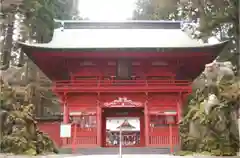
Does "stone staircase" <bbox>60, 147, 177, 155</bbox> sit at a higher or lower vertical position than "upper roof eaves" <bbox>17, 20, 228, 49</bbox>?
lower

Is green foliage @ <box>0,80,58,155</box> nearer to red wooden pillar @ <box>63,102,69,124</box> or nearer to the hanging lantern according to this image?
red wooden pillar @ <box>63,102,69,124</box>

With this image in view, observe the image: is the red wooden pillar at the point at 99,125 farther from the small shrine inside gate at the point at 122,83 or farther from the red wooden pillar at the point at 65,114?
the red wooden pillar at the point at 65,114

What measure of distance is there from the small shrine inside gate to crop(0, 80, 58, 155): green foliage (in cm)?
321

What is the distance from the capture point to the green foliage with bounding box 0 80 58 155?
39.5 feet

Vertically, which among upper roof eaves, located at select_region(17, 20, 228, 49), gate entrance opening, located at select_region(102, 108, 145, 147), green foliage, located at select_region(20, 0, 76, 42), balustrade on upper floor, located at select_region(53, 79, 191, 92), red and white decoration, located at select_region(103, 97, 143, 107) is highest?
green foliage, located at select_region(20, 0, 76, 42)

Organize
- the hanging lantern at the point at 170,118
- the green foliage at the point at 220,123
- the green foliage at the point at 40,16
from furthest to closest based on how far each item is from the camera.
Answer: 1. the green foliage at the point at 40,16
2. the hanging lantern at the point at 170,118
3. the green foliage at the point at 220,123

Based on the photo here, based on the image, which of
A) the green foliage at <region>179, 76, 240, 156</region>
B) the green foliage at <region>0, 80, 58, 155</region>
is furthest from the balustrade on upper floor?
the green foliage at <region>0, 80, 58, 155</region>

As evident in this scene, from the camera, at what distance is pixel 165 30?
21.4 m

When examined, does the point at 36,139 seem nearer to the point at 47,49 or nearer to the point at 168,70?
the point at 47,49

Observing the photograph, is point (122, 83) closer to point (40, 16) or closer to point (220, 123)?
point (220, 123)

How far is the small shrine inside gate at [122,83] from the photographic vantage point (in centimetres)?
1622

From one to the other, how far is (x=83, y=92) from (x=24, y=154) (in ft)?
17.2

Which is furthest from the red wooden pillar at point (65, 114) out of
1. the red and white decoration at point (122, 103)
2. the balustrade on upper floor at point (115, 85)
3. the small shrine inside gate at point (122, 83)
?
the red and white decoration at point (122, 103)

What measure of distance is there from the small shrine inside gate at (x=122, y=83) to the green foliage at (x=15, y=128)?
126 inches
